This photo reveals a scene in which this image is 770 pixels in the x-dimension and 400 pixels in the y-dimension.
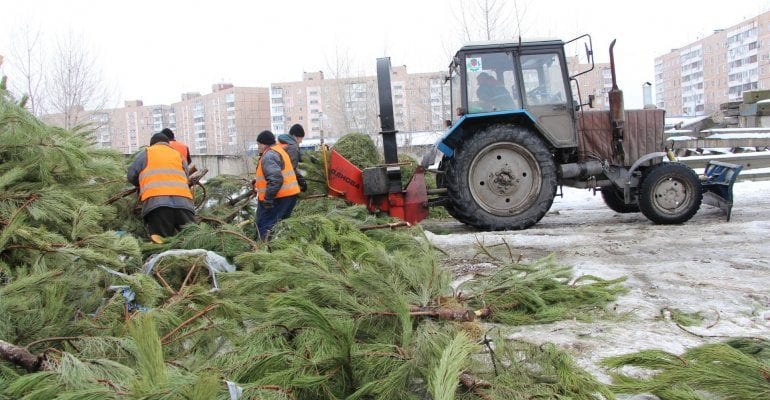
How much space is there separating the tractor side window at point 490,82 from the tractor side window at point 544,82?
0.21 m

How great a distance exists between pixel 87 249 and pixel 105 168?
1634 millimetres

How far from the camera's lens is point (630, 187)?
24.3ft

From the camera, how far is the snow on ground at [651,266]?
3021 millimetres

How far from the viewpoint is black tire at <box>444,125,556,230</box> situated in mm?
7160

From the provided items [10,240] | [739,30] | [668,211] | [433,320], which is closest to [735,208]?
[668,211]

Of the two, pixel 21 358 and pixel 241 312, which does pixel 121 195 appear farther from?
pixel 21 358

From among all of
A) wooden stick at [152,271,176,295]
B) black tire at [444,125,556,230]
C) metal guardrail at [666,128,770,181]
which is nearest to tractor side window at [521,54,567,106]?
black tire at [444,125,556,230]

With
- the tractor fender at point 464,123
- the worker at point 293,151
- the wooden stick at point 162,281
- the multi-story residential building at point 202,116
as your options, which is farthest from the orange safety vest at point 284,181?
the multi-story residential building at point 202,116

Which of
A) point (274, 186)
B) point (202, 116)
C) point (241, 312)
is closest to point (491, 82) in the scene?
point (274, 186)

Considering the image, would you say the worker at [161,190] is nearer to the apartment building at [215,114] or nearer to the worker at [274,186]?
the worker at [274,186]

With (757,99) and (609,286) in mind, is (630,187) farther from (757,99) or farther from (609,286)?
(757,99)

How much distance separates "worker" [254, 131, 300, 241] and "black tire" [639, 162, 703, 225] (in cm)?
440

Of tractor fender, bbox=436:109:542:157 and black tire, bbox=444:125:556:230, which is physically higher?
tractor fender, bbox=436:109:542:157

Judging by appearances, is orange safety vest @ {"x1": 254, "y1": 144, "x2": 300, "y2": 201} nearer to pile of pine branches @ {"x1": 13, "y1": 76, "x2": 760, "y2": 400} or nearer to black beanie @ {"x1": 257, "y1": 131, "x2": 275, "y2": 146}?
black beanie @ {"x1": 257, "y1": 131, "x2": 275, "y2": 146}
